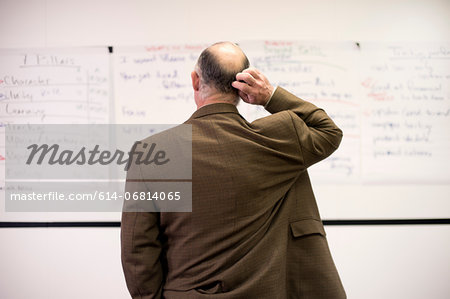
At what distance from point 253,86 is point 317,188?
4.03ft

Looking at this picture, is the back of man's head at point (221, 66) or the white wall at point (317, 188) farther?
the white wall at point (317, 188)

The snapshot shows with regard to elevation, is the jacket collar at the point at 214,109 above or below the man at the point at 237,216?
above

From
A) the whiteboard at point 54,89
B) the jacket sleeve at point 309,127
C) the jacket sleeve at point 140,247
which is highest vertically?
the whiteboard at point 54,89

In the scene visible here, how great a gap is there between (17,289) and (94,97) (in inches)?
49.1

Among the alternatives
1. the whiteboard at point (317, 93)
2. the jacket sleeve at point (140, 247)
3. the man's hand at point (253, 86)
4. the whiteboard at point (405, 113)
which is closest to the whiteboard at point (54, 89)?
the whiteboard at point (317, 93)

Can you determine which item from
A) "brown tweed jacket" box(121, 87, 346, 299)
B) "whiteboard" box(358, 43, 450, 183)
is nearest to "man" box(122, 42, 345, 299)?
"brown tweed jacket" box(121, 87, 346, 299)

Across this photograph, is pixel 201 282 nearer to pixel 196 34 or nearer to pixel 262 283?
pixel 262 283

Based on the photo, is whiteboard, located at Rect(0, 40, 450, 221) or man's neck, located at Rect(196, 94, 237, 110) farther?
whiteboard, located at Rect(0, 40, 450, 221)

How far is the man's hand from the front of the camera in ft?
3.08

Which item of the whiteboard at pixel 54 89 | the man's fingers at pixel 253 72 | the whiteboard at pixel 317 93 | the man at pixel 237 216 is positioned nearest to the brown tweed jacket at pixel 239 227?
the man at pixel 237 216

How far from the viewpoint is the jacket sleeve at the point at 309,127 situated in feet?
3.17

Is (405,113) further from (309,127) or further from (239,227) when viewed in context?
(239,227)

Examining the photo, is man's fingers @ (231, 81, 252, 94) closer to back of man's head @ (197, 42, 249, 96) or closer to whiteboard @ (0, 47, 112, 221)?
back of man's head @ (197, 42, 249, 96)

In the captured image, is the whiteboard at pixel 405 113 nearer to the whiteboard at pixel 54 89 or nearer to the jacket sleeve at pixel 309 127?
the jacket sleeve at pixel 309 127
